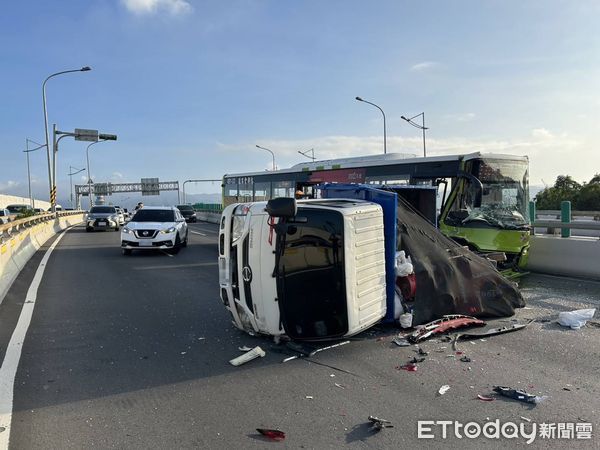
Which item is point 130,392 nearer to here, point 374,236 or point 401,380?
point 401,380

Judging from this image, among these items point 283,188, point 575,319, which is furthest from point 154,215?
point 575,319

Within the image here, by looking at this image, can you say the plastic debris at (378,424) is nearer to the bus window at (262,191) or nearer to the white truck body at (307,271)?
→ the white truck body at (307,271)

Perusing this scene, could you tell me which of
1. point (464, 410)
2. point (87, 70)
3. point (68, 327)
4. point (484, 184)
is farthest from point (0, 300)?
point (87, 70)

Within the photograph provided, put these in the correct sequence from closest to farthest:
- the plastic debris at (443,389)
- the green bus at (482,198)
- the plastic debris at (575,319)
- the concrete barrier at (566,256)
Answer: the plastic debris at (443,389), the plastic debris at (575,319), the concrete barrier at (566,256), the green bus at (482,198)

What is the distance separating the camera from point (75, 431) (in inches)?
142

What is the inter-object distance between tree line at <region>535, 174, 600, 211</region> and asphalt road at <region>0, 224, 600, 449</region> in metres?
34.4

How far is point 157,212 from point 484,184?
10.8 meters

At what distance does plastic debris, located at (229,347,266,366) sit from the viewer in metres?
5.02

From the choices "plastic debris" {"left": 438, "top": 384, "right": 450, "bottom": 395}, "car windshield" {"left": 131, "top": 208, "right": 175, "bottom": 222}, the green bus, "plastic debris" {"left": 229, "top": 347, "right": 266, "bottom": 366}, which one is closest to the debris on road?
"plastic debris" {"left": 438, "top": 384, "right": 450, "bottom": 395}

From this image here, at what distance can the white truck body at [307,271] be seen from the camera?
5258mm

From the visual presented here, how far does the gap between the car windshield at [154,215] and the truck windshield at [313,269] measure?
1202 centimetres

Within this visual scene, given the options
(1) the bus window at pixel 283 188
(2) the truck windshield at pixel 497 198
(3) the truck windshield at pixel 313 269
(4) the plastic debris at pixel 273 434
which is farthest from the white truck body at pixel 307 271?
(1) the bus window at pixel 283 188

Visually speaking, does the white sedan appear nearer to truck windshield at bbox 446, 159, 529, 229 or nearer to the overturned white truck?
truck windshield at bbox 446, 159, 529, 229

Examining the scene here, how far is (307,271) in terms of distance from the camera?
207 inches
